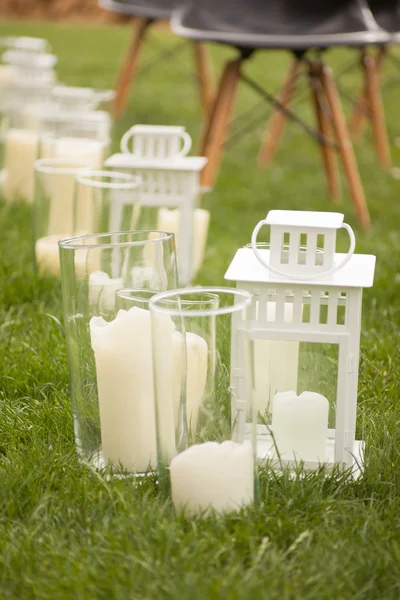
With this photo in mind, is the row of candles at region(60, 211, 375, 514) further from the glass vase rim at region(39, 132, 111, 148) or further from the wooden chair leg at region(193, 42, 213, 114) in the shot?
the wooden chair leg at region(193, 42, 213, 114)

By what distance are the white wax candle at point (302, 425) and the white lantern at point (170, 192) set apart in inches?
34.9

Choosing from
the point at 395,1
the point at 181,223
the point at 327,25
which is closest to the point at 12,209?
the point at 181,223

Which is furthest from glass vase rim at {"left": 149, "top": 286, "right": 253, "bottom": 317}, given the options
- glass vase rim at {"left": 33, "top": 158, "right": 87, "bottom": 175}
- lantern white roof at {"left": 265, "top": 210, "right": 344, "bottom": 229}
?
glass vase rim at {"left": 33, "top": 158, "right": 87, "bottom": 175}

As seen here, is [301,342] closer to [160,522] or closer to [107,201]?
[160,522]

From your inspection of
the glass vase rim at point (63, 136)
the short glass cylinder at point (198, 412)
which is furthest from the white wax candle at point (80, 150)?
the short glass cylinder at point (198, 412)

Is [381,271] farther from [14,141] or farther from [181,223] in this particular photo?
[14,141]

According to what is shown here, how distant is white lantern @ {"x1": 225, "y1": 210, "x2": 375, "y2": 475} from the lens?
1.24m

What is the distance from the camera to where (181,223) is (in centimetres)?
217

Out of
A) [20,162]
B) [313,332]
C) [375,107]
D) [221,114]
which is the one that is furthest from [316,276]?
[375,107]

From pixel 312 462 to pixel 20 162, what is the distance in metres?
1.84

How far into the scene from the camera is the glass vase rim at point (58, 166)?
206 centimetres

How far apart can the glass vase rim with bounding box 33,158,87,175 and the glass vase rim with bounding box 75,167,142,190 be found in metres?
0.08

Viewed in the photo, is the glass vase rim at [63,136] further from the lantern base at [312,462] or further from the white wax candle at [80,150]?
the lantern base at [312,462]

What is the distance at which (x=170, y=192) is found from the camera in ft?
7.14
